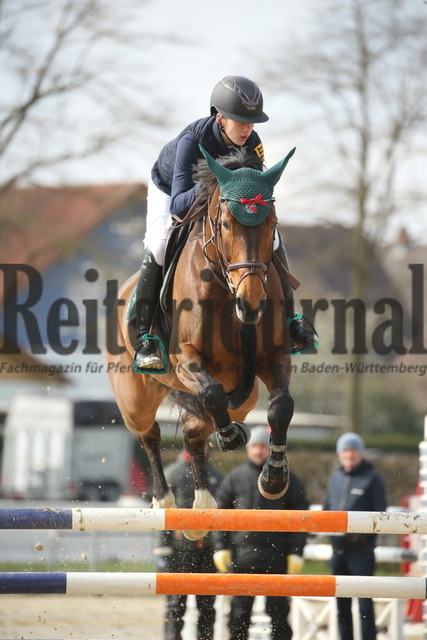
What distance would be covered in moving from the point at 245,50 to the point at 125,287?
13.1 metres

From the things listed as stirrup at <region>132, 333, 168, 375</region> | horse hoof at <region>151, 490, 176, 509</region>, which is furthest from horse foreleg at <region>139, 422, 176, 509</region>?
stirrup at <region>132, 333, 168, 375</region>

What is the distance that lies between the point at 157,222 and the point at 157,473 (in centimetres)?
178

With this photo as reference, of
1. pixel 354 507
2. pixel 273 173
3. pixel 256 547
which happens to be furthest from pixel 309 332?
pixel 354 507

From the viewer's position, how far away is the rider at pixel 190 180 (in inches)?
196

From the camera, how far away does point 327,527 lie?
4.45 m

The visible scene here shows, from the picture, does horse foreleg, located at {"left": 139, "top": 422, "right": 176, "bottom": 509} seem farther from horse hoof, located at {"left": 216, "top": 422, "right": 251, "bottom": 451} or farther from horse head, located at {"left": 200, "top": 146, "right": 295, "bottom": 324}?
horse head, located at {"left": 200, "top": 146, "right": 295, "bottom": 324}

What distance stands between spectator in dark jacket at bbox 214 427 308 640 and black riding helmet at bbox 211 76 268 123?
8.76 ft

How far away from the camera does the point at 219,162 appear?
4953 millimetres

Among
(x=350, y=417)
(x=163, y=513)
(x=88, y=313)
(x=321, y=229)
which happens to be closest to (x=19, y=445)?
(x=350, y=417)

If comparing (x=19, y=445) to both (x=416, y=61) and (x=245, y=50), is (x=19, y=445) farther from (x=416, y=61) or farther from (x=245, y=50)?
(x=416, y=61)

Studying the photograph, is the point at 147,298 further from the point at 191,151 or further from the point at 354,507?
the point at 354,507

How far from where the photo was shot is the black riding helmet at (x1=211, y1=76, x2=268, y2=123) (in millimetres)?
4914

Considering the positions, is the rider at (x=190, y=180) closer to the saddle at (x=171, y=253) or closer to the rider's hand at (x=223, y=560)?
the saddle at (x=171, y=253)

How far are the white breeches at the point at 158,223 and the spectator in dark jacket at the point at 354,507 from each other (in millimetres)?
2582
